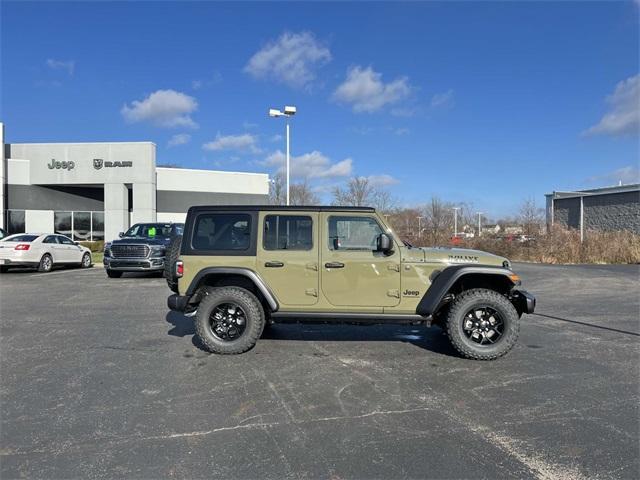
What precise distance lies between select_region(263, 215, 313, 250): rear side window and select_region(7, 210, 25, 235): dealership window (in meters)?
31.6

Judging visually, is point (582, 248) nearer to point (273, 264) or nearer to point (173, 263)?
point (273, 264)

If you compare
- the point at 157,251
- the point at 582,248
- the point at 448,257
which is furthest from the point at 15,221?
the point at 582,248

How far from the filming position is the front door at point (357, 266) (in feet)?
19.0

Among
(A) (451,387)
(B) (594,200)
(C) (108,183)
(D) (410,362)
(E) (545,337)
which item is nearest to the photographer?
(A) (451,387)

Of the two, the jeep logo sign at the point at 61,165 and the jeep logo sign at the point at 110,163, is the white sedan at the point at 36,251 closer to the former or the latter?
the jeep logo sign at the point at 110,163

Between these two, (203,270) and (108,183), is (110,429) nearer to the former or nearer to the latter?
(203,270)

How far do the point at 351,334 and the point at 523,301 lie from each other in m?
2.51

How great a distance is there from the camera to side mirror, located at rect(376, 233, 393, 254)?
18.3 feet

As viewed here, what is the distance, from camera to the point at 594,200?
36.2m

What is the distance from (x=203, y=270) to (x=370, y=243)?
2.16 m

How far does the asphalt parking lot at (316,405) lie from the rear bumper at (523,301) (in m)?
0.60

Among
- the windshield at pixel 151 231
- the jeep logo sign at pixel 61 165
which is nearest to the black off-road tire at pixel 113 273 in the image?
the windshield at pixel 151 231

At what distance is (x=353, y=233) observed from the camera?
596cm

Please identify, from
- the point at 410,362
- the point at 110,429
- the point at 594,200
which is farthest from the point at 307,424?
the point at 594,200
